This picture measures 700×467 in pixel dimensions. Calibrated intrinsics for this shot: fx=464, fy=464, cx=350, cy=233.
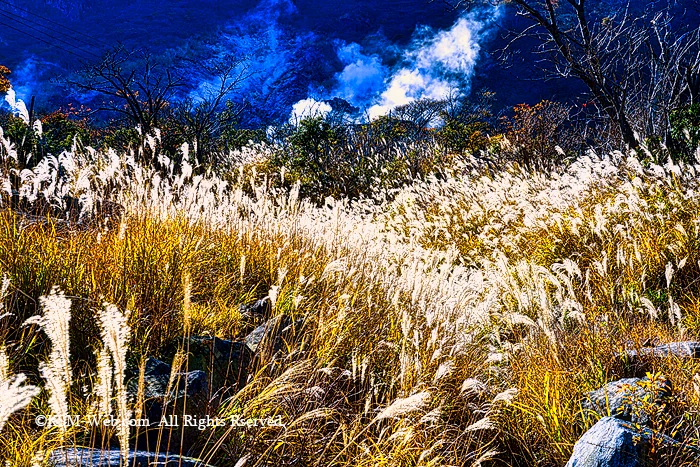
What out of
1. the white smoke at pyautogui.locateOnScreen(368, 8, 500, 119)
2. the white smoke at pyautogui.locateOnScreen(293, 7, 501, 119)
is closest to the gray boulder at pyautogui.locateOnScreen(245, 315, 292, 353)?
the white smoke at pyautogui.locateOnScreen(368, 8, 500, 119)

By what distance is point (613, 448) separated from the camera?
73.3 inches

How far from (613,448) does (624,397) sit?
0.47 m

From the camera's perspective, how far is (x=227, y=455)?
1885mm

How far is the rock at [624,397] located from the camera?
2.16m

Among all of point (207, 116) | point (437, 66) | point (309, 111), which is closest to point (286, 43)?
point (437, 66)

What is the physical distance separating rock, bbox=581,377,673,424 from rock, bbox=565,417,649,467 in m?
0.19

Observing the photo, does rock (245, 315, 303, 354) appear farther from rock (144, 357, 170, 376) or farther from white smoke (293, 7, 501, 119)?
white smoke (293, 7, 501, 119)

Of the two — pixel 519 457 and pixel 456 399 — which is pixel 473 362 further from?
pixel 519 457

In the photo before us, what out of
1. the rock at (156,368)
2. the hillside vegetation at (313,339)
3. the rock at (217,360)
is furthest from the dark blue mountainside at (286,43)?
the rock at (156,368)

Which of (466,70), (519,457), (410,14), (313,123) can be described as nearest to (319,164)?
(313,123)

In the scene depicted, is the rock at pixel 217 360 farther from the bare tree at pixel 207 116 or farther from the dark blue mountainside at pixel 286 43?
the dark blue mountainside at pixel 286 43

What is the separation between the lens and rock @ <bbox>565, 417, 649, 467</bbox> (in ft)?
6.06

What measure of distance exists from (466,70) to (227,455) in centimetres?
7180

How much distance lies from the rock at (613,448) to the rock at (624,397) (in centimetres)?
19
